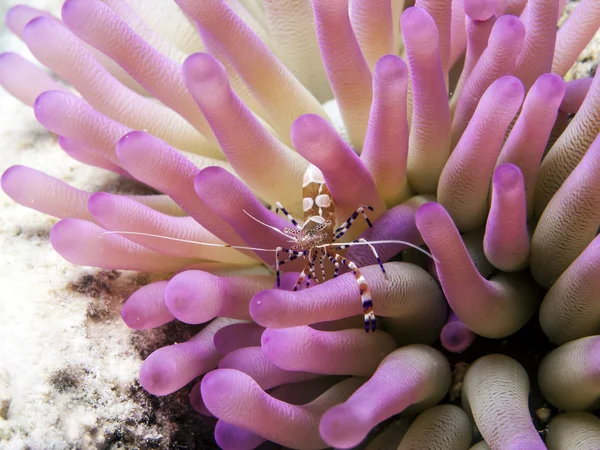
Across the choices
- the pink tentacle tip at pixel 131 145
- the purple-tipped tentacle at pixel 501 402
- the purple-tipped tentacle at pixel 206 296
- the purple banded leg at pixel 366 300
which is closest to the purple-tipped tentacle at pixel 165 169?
the pink tentacle tip at pixel 131 145

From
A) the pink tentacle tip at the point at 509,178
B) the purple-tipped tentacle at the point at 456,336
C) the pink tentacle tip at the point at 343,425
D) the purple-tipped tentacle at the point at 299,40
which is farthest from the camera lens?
the purple-tipped tentacle at the point at 299,40

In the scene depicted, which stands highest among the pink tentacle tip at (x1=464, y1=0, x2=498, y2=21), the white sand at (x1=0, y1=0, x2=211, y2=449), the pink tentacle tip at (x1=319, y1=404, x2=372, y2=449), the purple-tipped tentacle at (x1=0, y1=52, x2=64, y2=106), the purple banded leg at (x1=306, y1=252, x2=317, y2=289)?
the pink tentacle tip at (x1=464, y1=0, x2=498, y2=21)

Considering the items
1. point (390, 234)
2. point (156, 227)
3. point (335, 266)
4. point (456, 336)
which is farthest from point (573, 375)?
point (156, 227)

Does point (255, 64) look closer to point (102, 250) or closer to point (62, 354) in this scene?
point (102, 250)

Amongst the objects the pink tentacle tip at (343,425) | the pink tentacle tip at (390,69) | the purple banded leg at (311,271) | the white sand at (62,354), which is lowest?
the white sand at (62,354)

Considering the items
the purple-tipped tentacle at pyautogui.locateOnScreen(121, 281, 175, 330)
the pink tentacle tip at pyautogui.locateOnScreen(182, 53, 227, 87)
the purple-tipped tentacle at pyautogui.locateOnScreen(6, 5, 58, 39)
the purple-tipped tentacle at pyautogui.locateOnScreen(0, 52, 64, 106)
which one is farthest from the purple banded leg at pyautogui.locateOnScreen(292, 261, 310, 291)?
the purple-tipped tentacle at pyautogui.locateOnScreen(6, 5, 58, 39)

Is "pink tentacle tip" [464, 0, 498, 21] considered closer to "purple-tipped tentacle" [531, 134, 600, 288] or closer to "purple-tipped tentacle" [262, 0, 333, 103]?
"purple-tipped tentacle" [531, 134, 600, 288]

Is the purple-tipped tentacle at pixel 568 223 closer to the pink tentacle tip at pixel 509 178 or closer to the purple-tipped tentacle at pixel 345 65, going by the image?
the pink tentacle tip at pixel 509 178
